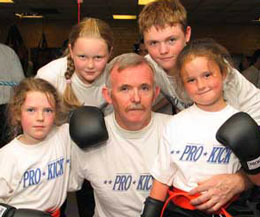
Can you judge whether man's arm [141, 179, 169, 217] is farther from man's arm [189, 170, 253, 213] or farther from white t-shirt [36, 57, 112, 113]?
white t-shirt [36, 57, 112, 113]

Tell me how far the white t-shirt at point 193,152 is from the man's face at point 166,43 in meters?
0.36

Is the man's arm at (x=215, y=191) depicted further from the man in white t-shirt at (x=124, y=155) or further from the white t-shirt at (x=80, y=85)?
the white t-shirt at (x=80, y=85)

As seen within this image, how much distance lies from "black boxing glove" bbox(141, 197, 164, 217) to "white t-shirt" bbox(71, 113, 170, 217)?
152 mm

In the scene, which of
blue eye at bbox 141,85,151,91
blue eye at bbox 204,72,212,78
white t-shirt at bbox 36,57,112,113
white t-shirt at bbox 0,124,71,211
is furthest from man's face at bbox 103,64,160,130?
white t-shirt at bbox 36,57,112,113

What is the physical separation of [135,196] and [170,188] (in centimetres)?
17

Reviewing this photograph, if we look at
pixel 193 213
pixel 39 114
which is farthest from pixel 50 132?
pixel 193 213

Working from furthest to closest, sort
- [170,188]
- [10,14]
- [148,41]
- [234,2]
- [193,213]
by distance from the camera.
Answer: [10,14] < [234,2] < [148,41] < [170,188] < [193,213]

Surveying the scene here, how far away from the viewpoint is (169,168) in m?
1.53

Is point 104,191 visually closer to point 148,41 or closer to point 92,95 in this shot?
point 92,95

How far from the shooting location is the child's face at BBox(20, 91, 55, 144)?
164 cm

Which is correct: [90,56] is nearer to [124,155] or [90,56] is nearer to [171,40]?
[171,40]

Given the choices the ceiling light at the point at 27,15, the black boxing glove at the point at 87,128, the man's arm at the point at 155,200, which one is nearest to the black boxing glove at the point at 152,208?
the man's arm at the point at 155,200

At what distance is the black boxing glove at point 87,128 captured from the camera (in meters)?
1.59

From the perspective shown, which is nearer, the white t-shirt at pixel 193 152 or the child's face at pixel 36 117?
the white t-shirt at pixel 193 152
